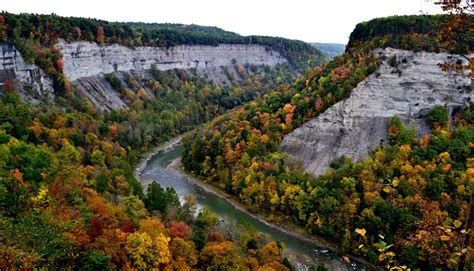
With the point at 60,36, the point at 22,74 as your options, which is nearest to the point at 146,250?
the point at 22,74

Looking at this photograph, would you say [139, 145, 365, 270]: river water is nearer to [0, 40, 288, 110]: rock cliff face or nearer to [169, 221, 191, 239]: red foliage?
[169, 221, 191, 239]: red foliage

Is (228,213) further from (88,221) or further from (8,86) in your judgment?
(8,86)

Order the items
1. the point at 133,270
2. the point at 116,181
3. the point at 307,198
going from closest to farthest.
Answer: the point at 133,270 < the point at 116,181 < the point at 307,198

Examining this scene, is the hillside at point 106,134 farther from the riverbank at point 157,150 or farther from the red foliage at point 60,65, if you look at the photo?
the riverbank at point 157,150

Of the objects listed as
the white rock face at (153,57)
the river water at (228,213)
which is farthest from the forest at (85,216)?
the white rock face at (153,57)

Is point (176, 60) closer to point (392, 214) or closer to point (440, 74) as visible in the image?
point (440, 74)

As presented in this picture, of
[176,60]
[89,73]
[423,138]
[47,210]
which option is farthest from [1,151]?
[176,60]
